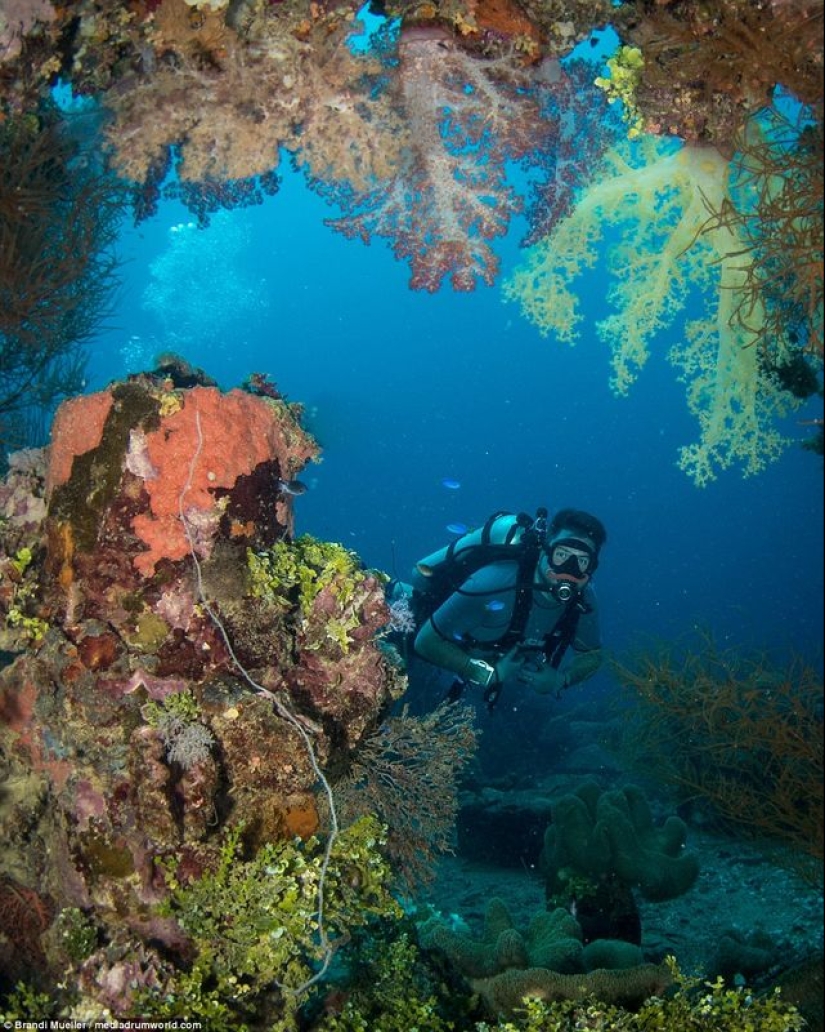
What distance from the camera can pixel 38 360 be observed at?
7953 mm

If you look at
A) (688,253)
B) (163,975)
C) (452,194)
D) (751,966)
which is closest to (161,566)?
(163,975)

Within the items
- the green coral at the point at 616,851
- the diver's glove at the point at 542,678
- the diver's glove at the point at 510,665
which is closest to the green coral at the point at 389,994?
the green coral at the point at 616,851

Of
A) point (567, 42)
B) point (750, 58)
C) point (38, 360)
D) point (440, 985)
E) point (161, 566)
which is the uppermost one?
point (567, 42)

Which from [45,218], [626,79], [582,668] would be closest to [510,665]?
[582,668]

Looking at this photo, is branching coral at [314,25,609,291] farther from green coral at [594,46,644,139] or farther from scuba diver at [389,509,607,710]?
scuba diver at [389,509,607,710]

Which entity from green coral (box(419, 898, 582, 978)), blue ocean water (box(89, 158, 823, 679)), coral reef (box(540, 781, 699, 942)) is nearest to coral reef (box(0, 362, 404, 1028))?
green coral (box(419, 898, 582, 978))

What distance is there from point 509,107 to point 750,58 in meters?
1.60

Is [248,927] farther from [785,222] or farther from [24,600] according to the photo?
[785,222]

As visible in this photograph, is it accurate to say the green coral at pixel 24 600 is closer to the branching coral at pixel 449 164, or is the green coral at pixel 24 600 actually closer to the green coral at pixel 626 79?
the branching coral at pixel 449 164

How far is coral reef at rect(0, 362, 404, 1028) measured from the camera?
10.9ft

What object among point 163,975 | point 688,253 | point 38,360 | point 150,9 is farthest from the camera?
point 38,360

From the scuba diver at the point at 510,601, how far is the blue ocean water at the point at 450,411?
188 ft

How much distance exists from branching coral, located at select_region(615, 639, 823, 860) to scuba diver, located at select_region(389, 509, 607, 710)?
46.2 inches

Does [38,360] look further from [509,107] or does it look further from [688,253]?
[688,253]
